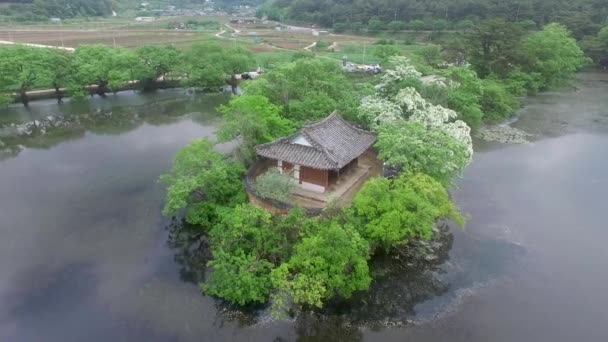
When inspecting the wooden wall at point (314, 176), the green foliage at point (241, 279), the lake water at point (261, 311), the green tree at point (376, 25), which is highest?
the green tree at point (376, 25)

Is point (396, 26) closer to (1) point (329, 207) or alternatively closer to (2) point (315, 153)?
(2) point (315, 153)

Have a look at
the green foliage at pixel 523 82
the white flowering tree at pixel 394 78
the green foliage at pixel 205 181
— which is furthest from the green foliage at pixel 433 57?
the green foliage at pixel 205 181

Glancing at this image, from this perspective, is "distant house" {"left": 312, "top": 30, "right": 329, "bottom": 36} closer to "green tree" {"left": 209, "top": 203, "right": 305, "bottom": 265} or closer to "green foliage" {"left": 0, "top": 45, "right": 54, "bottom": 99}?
"green foliage" {"left": 0, "top": 45, "right": 54, "bottom": 99}

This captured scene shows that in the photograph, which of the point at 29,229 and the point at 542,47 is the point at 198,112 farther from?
the point at 542,47

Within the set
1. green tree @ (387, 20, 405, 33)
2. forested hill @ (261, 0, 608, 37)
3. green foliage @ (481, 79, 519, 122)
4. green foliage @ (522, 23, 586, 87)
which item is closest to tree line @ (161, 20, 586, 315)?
green foliage @ (481, 79, 519, 122)

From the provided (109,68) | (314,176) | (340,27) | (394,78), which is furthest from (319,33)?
(314,176)

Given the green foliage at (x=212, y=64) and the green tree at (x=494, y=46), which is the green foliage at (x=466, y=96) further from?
the green foliage at (x=212, y=64)

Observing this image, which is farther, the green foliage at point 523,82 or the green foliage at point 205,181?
the green foliage at point 523,82
